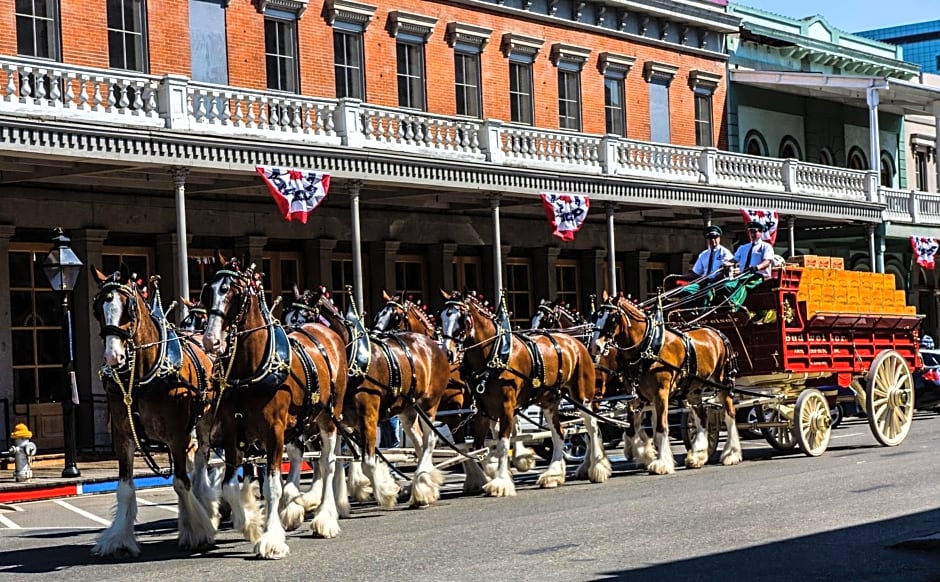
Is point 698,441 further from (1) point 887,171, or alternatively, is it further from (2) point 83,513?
(1) point 887,171

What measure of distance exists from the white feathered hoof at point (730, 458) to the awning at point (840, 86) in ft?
65.8

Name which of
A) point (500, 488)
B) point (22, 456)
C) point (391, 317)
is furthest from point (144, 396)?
point (22, 456)

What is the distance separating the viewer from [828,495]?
551 inches

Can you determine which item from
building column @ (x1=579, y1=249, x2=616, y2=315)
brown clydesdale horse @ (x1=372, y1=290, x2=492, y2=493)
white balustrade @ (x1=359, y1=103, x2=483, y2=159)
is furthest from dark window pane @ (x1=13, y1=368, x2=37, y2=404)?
building column @ (x1=579, y1=249, x2=616, y2=315)

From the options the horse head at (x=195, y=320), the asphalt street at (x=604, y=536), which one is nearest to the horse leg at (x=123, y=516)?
the asphalt street at (x=604, y=536)

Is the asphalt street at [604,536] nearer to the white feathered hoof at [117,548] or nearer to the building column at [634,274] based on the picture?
the white feathered hoof at [117,548]

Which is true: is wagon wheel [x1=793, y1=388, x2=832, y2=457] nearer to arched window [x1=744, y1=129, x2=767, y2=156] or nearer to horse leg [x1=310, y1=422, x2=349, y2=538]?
horse leg [x1=310, y1=422, x2=349, y2=538]

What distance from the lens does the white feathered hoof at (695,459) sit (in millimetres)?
17844

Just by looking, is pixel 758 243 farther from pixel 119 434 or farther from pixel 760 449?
pixel 119 434

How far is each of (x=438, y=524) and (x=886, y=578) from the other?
178 inches

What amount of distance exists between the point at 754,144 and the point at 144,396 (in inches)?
1159

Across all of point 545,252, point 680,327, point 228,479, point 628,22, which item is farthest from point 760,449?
point 628,22

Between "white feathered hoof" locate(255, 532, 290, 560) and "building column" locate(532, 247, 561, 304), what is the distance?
22863mm

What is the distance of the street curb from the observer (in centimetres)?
1877
